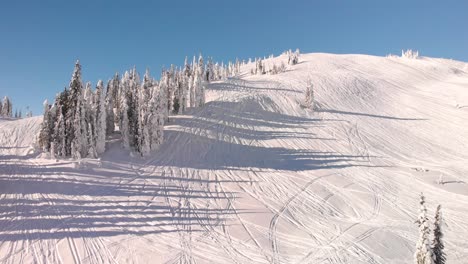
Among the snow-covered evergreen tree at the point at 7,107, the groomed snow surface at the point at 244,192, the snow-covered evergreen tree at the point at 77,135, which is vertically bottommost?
the groomed snow surface at the point at 244,192

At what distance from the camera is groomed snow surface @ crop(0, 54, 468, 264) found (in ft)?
78.8

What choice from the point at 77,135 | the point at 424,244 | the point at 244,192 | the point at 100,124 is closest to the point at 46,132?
the point at 77,135

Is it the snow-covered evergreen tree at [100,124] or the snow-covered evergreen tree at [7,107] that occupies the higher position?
the snow-covered evergreen tree at [7,107]

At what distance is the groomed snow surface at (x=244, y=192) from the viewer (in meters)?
24.0

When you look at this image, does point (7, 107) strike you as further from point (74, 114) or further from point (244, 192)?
point (244, 192)

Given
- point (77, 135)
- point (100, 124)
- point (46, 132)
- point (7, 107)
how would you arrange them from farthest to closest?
point (7, 107), point (100, 124), point (46, 132), point (77, 135)

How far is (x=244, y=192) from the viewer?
33875mm

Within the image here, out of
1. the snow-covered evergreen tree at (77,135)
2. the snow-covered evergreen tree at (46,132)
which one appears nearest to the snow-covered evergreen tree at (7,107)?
the snow-covered evergreen tree at (46,132)

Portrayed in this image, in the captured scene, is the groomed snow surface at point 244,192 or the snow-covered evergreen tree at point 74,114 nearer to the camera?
the groomed snow surface at point 244,192

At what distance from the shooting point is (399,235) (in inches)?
1120

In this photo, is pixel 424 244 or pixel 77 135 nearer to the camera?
pixel 424 244

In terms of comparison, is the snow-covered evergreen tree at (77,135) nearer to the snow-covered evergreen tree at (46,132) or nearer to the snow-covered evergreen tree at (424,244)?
the snow-covered evergreen tree at (46,132)

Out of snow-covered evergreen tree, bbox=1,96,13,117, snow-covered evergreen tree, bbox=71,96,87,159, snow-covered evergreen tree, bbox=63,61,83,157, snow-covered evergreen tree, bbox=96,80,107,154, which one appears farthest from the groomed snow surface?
snow-covered evergreen tree, bbox=1,96,13,117

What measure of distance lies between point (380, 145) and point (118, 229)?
43905 mm
